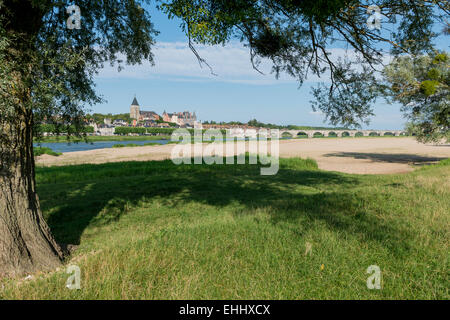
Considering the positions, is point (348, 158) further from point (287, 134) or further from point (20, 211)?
point (287, 134)

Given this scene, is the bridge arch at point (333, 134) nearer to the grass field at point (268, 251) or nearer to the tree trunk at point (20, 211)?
the grass field at point (268, 251)

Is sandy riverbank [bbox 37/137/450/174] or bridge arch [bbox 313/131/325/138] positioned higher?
bridge arch [bbox 313/131/325/138]

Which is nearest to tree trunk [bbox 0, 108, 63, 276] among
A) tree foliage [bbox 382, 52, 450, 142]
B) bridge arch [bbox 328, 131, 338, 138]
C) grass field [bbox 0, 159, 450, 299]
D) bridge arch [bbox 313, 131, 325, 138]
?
grass field [bbox 0, 159, 450, 299]

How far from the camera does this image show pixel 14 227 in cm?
514

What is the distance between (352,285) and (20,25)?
284 inches

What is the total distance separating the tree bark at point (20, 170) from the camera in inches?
195

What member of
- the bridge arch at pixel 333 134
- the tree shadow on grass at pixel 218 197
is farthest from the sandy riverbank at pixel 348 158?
the bridge arch at pixel 333 134

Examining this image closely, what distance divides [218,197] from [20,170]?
7.31 m

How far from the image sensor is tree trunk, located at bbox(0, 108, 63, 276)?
4.99 meters

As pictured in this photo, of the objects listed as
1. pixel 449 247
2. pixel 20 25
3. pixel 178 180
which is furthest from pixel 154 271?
pixel 178 180

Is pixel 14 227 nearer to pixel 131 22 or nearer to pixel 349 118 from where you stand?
pixel 131 22

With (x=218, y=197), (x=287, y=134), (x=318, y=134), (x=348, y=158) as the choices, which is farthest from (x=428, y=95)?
(x=318, y=134)

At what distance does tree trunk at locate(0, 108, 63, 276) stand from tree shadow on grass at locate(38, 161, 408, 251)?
72.0 inches

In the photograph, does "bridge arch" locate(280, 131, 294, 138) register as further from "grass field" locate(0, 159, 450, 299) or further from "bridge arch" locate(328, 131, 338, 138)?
"grass field" locate(0, 159, 450, 299)
